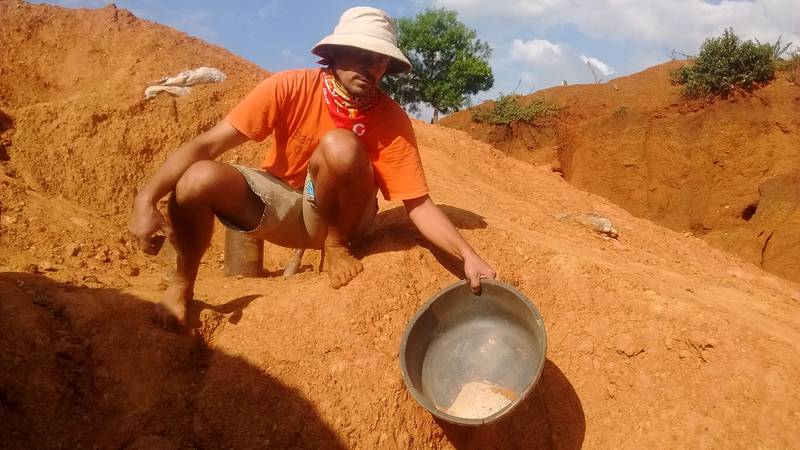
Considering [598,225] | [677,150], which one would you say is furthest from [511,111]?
[598,225]

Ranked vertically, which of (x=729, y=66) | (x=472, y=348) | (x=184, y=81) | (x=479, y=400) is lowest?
(x=479, y=400)

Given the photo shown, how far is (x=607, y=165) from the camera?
9.61 meters

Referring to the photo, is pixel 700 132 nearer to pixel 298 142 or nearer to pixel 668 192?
pixel 668 192

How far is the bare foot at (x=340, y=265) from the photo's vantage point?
103 inches

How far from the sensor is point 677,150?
8859 mm

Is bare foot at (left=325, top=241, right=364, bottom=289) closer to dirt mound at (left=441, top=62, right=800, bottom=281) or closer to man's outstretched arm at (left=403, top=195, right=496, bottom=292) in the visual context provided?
man's outstretched arm at (left=403, top=195, right=496, bottom=292)

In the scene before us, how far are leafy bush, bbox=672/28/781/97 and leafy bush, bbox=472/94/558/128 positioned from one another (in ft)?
7.79

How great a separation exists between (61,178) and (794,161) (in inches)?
331

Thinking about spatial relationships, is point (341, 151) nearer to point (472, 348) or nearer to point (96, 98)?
point (472, 348)

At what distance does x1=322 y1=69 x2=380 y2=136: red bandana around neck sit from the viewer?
2.58 m

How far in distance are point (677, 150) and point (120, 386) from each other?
8.60 metres

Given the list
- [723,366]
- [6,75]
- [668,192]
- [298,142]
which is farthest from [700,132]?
[6,75]

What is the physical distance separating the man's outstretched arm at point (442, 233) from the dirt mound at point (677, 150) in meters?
6.13

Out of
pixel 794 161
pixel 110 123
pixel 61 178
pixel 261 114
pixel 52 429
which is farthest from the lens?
pixel 794 161
